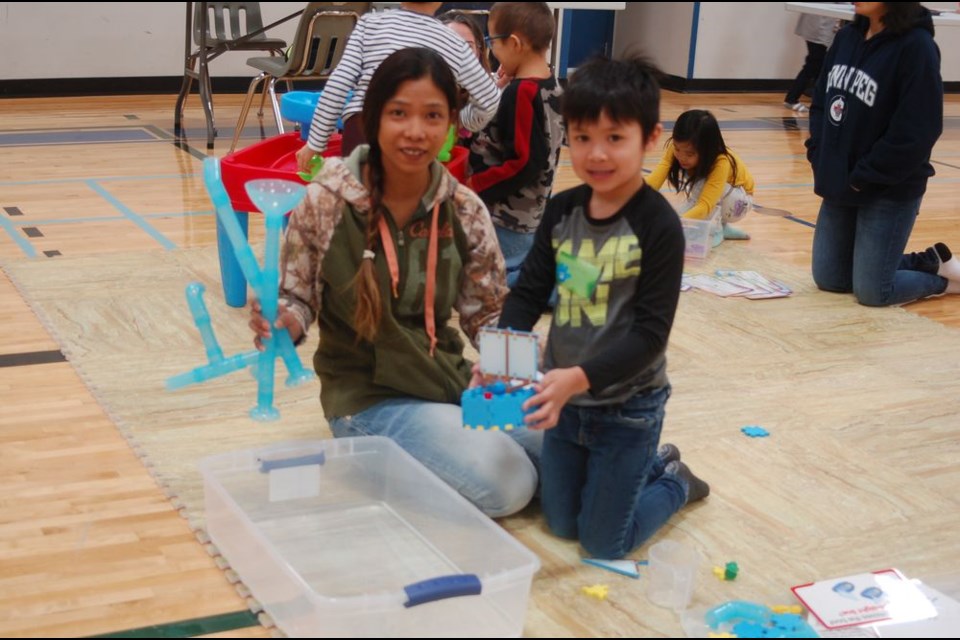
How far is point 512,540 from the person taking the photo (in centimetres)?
195

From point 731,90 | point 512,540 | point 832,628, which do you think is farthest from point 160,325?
point 731,90

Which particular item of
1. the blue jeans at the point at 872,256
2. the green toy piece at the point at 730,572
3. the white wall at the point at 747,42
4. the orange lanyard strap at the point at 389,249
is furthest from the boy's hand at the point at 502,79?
the white wall at the point at 747,42

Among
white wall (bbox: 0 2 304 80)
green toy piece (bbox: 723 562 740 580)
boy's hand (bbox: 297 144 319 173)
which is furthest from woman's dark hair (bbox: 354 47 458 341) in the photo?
white wall (bbox: 0 2 304 80)

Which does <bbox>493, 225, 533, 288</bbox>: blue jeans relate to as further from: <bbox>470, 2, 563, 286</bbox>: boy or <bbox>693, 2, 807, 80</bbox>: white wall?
<bbox>693, 2, 807, 80</bbox>: white wall

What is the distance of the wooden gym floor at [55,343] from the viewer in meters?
1.96

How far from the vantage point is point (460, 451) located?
220cm

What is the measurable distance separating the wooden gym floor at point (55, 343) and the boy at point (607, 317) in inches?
24.8

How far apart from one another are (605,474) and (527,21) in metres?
1.72

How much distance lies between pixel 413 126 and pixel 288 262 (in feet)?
1.15

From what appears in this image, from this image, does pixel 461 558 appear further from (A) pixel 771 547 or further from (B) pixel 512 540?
(A) pixel 771 547

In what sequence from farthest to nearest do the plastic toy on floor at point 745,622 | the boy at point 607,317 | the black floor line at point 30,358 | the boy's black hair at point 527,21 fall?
the boy's black hair at point 527,21, the black floor line at point 30,358, the boy at point 607,317, the plastic toy on floor at point 745,622

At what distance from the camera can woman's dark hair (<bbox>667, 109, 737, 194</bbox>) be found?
163 inches

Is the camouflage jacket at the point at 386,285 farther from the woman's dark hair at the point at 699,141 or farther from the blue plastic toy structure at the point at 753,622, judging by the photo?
the woman's dark hair at the point at 699,141

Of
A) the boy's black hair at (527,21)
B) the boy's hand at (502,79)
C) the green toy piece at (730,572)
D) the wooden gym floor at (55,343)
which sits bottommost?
the wooden gym floor at (55,343)
